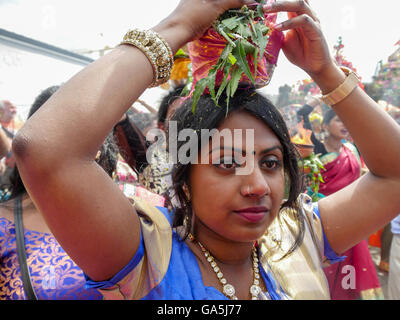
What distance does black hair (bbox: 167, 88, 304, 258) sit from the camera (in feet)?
3.96

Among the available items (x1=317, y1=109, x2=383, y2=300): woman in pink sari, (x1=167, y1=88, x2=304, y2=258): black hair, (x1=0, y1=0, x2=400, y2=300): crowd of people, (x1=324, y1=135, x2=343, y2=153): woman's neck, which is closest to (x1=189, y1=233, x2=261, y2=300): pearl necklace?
(x1=0, y1=0, x2=400, y2=300): crowd of people

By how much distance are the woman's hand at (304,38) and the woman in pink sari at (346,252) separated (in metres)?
2.71

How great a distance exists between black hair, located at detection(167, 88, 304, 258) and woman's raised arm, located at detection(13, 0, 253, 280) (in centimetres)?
31

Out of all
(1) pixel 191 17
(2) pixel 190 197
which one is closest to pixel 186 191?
(2) pixel 190 197

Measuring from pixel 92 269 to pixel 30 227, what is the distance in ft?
2.74

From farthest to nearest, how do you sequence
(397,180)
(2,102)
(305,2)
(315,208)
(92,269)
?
(2,102) → (315,208) → (397,180) → (305,2) → (92,269)

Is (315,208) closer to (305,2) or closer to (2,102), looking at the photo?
(305,2)

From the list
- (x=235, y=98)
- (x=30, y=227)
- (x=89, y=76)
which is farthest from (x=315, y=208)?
(x=30, y=227)

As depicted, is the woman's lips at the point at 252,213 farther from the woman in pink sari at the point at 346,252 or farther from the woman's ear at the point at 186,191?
the woman in pink sari at the point at 346,252

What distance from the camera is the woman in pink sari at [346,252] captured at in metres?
3.59

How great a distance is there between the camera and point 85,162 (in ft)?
2.77

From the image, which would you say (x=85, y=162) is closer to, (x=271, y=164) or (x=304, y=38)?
(x=271, y=164)

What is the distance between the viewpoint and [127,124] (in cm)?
326

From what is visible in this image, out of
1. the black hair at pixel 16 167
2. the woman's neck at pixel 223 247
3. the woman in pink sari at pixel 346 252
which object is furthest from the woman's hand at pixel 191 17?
the woman in pink sari at pixel 346 252
